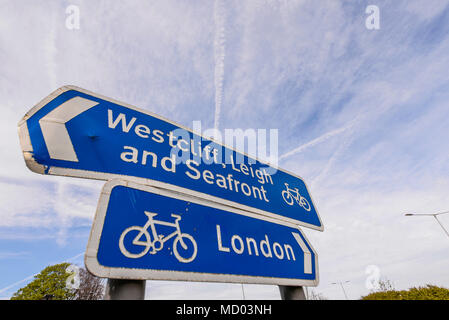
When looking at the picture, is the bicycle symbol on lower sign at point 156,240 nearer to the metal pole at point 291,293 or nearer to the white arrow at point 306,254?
the metal pole at point 291,293

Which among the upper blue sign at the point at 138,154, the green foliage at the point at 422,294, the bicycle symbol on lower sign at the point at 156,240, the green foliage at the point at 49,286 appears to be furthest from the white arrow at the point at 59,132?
the green foliage at the point at 49,286

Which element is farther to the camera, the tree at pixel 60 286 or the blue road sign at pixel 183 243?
the tree at pixel 60 286

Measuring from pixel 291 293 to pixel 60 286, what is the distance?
87.0 ft

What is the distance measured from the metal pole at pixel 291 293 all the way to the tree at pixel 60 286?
71.3 feet

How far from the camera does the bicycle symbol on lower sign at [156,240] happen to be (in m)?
1.08

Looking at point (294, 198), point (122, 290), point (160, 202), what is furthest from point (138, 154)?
point (294, 198)

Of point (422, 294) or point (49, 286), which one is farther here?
point (49, 286)

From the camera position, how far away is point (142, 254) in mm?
1084

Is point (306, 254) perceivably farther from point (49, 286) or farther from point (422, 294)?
point (49, 286)

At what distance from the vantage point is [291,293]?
171cm

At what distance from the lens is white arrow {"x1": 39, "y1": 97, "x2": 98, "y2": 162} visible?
1127mm
